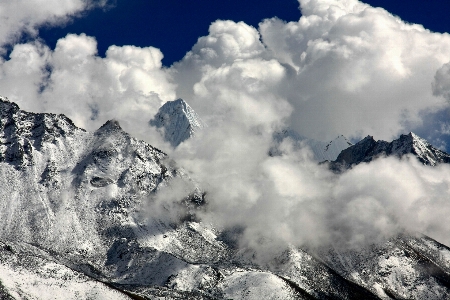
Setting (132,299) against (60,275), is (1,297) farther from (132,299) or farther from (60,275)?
(132,299)

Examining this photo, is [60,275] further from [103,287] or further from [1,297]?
[1,297]

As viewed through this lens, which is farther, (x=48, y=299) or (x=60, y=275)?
(x=60, y=275)

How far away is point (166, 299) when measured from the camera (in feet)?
605

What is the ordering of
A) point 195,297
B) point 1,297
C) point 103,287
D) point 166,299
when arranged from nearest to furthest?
1. point 1,297
2. point 103,287
3. point 166,299
4. point 195,297

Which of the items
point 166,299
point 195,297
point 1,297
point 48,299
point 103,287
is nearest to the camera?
point 1,297

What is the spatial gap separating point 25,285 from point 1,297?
597 inches

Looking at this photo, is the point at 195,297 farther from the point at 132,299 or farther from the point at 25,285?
the point at 25,285

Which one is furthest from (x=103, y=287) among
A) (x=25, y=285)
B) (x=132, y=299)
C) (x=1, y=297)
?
(x=1, y=297)

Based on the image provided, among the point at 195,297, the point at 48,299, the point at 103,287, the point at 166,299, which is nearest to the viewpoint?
the point at 48,299

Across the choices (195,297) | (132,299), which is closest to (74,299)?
(132,299)

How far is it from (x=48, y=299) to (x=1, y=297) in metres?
16.8

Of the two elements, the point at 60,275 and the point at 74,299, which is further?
the point at 60,275

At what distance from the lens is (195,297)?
655 ft

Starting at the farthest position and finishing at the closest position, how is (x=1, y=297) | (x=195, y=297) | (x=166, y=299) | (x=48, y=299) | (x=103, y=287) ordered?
(x=195, y=297) < (x=166, y=299) < (x=103, y=287) < (x=48, y=299) < (x=1, y=297)
